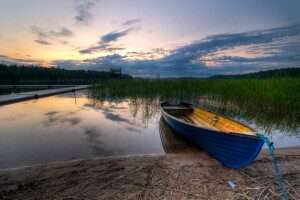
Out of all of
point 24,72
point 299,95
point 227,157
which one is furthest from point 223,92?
point 24,72

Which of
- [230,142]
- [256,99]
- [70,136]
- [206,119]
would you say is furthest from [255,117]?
[70,136]

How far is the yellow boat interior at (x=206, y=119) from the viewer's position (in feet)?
10.6

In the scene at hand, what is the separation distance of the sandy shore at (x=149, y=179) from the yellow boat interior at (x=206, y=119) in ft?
2.63

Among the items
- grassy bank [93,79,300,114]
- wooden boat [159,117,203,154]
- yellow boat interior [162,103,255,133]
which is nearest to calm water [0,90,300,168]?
wooden boat [159,117,203,154]

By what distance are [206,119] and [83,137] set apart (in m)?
4.39

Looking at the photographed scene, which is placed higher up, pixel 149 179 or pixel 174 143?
pixel 149 179

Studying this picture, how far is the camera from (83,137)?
4715 millimetres

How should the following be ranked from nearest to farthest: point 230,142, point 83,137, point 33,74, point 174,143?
point 230,142 < point 174,143 < point 83,137 < point 33,74

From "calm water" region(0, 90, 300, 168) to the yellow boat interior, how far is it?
936mm

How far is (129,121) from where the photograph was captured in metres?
6.45

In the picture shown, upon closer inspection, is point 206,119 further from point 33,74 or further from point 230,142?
point 33,74

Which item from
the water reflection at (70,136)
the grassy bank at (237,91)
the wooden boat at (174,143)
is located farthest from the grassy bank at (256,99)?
the water reflection at (70,136)

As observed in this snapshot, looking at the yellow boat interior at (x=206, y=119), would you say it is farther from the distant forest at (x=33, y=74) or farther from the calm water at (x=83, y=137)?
the distant forest at (x=33, y=74)

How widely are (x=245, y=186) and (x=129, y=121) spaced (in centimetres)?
497
